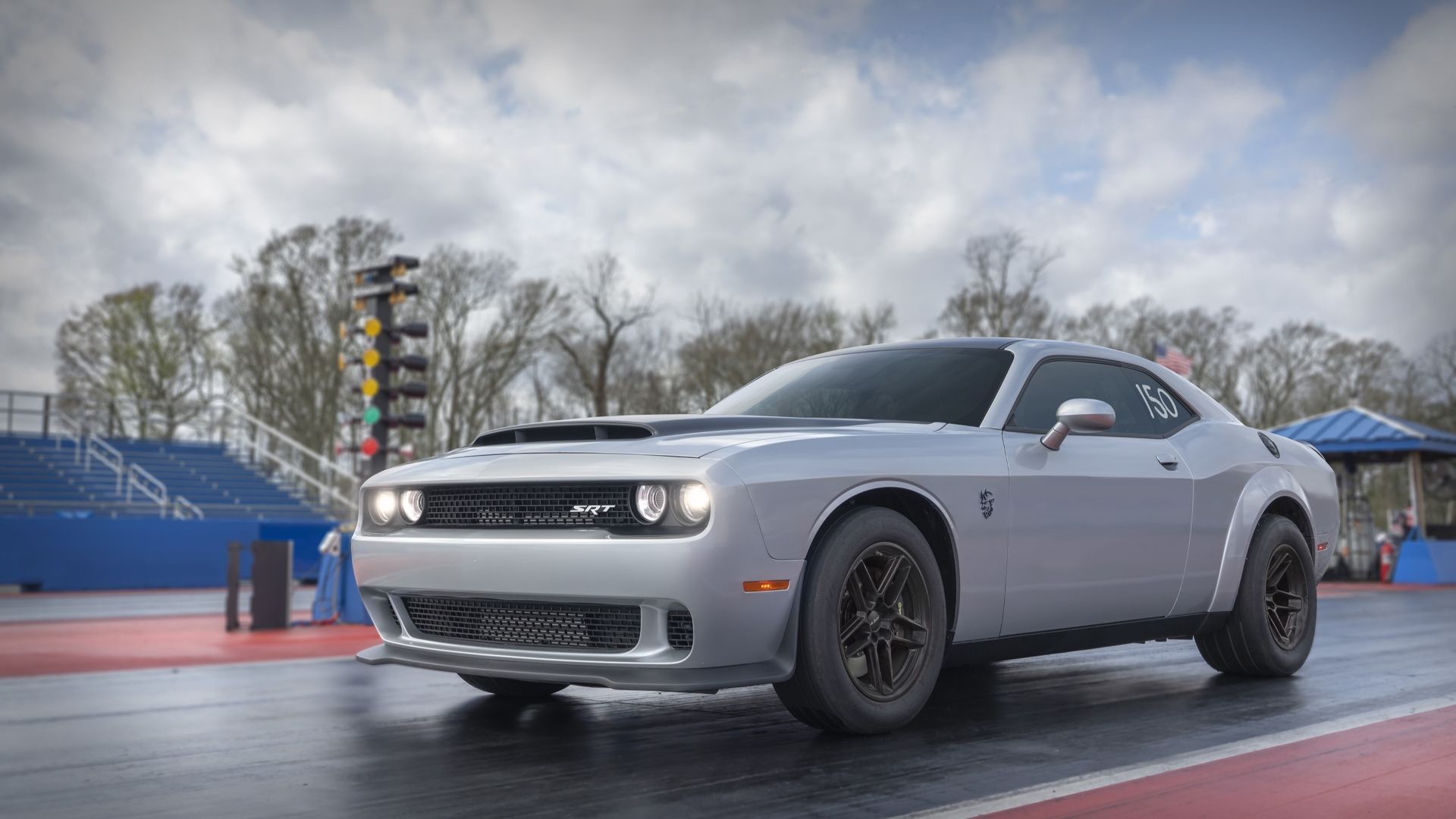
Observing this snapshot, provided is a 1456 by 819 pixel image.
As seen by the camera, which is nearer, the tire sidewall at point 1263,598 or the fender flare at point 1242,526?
the fender flare at point 1242,526

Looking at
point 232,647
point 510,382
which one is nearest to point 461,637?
point 232,647

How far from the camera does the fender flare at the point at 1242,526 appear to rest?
20.1 ft

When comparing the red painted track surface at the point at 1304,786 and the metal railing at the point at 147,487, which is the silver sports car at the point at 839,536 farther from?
the metal railing at the point at 147,487

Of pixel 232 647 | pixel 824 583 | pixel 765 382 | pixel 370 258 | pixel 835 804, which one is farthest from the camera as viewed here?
pixel 370 258

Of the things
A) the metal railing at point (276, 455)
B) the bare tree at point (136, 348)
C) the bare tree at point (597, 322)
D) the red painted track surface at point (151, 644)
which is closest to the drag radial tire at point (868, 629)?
the red painted track surface at point (151, 644)

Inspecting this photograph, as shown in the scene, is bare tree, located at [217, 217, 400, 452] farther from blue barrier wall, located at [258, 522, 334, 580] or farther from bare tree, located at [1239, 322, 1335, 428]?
bare tree, located at [1239, 322, 1335, 428]

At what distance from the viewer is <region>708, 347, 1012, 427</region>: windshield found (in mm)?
5395

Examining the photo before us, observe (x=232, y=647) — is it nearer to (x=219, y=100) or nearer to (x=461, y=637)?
(x=461, y=637)

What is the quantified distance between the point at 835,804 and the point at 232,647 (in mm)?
7674

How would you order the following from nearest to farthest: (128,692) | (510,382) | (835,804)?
(835,804), (128,692), (510,382)

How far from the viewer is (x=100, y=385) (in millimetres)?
40531

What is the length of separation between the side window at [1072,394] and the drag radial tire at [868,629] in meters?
0.99

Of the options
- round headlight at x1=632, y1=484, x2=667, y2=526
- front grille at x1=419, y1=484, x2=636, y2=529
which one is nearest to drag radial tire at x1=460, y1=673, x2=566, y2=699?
front grille at x1=419, y1=484, x2=636, y2=529

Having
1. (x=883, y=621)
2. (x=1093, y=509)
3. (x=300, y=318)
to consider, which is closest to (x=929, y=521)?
(x=883, y=621)
